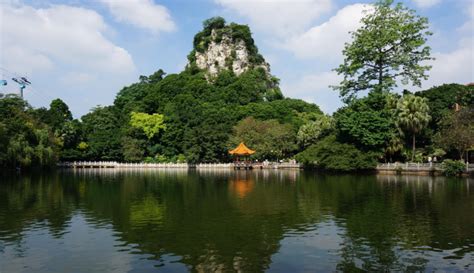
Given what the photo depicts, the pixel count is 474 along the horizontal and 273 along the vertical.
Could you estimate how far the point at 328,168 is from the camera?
1890 inches

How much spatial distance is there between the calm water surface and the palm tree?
734 inches

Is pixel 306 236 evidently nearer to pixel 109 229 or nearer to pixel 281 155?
pixel 109 229

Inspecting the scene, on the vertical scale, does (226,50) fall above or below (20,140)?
above

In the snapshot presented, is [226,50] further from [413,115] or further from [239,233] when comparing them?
[239,233]

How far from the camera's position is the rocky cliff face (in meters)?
112

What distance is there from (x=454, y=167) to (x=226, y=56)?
80.1 meters

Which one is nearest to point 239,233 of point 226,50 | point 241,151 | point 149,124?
A: point 241,151

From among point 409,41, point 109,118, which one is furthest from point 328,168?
point 109,118

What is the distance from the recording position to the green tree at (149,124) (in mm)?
70000

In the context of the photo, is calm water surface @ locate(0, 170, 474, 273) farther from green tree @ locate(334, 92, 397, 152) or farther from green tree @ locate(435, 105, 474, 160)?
green tree @ locate(334, 92, 397, 152)

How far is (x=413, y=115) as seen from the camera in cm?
4431

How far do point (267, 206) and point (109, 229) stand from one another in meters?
8.37

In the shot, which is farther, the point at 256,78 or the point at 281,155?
the point at 256,78

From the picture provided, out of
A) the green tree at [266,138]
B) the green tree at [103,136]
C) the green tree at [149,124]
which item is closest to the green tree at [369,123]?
the green tree at [266,138]
